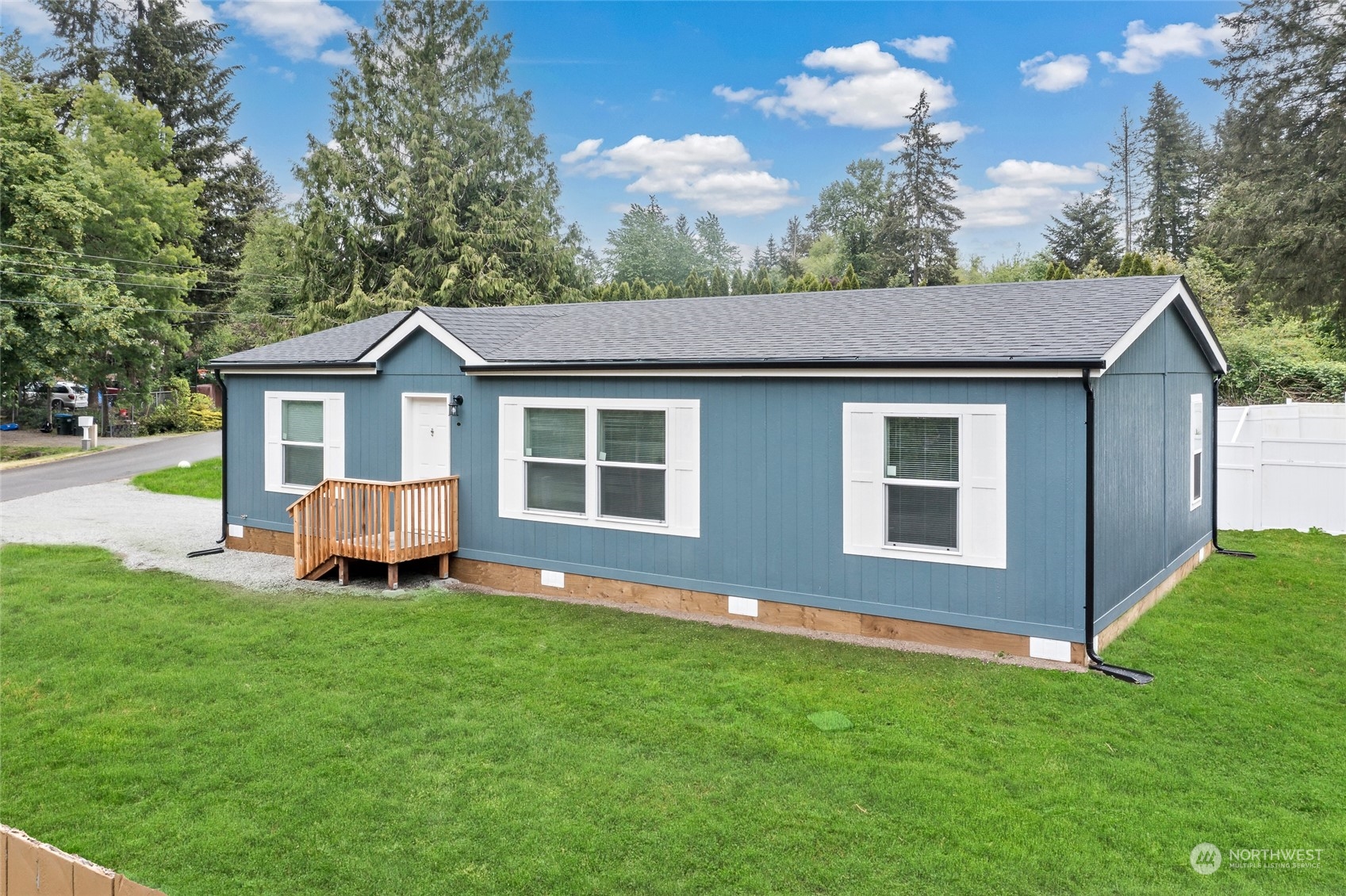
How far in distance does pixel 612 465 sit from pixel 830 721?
13.0ft

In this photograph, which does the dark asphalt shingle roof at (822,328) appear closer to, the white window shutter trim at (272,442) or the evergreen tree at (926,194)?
the white window shutter trim at (272,442)

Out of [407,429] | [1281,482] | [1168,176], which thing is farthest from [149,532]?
[1168,176]

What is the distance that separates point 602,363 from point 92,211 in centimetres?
2212

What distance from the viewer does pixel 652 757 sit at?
4895 millimetres

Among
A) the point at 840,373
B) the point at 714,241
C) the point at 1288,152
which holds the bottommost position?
the point at 840,373

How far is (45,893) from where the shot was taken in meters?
1.81

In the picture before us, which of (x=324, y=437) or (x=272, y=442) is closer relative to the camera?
(x=324, y=437)

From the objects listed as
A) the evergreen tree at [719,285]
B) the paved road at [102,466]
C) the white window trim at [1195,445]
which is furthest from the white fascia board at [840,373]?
the evergreen tree at [719,285]

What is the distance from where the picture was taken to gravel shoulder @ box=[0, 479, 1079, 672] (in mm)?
7909

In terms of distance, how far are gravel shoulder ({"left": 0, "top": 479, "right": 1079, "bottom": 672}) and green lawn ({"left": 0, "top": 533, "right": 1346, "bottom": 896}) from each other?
429 mm

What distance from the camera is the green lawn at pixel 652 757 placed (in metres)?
3.78

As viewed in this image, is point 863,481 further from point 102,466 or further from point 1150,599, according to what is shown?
point 102,466

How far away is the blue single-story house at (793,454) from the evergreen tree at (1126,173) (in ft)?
124

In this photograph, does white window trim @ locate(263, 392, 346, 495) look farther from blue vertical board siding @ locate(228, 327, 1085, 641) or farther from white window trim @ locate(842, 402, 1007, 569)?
white window trim @ locate(842, 402, 1007, 569)
